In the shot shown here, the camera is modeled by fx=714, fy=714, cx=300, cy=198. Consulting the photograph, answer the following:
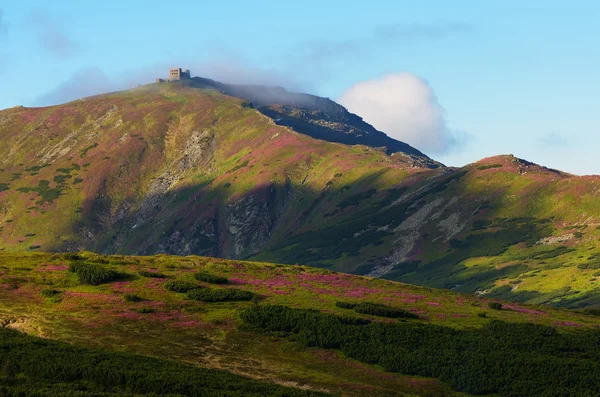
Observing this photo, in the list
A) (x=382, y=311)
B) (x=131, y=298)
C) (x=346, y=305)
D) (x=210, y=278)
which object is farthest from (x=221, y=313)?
(x=382, y=311)

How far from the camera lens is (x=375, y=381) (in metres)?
59.7

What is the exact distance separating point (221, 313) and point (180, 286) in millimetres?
9138

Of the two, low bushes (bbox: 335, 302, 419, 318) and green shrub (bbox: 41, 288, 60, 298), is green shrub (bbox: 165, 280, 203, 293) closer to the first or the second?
green shrub (bbox: 41, 288, 60, 298)

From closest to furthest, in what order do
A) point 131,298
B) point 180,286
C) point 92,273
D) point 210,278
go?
point 131,298 < point 180,286 < point 92,273 < point 210,278

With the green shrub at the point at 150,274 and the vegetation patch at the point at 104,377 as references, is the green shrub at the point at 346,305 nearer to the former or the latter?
the green shrub at the point at 150,274

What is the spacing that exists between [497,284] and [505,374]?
134 meters

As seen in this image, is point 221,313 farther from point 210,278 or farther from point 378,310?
point 378,310

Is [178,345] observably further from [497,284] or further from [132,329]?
[497,284]

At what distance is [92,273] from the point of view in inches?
3339

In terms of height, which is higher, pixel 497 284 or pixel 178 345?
pixel 178 345

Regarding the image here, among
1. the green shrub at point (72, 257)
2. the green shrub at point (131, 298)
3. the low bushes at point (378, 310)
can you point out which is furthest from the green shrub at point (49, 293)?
the low bushes at point (378, 310)

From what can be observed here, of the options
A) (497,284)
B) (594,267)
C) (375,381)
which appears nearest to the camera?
(375,381)

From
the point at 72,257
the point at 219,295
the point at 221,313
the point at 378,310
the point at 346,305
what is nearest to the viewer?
the point at 221,313

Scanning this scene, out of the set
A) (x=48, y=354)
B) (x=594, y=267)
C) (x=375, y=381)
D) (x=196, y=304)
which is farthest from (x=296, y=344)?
(x=594, y=267)
